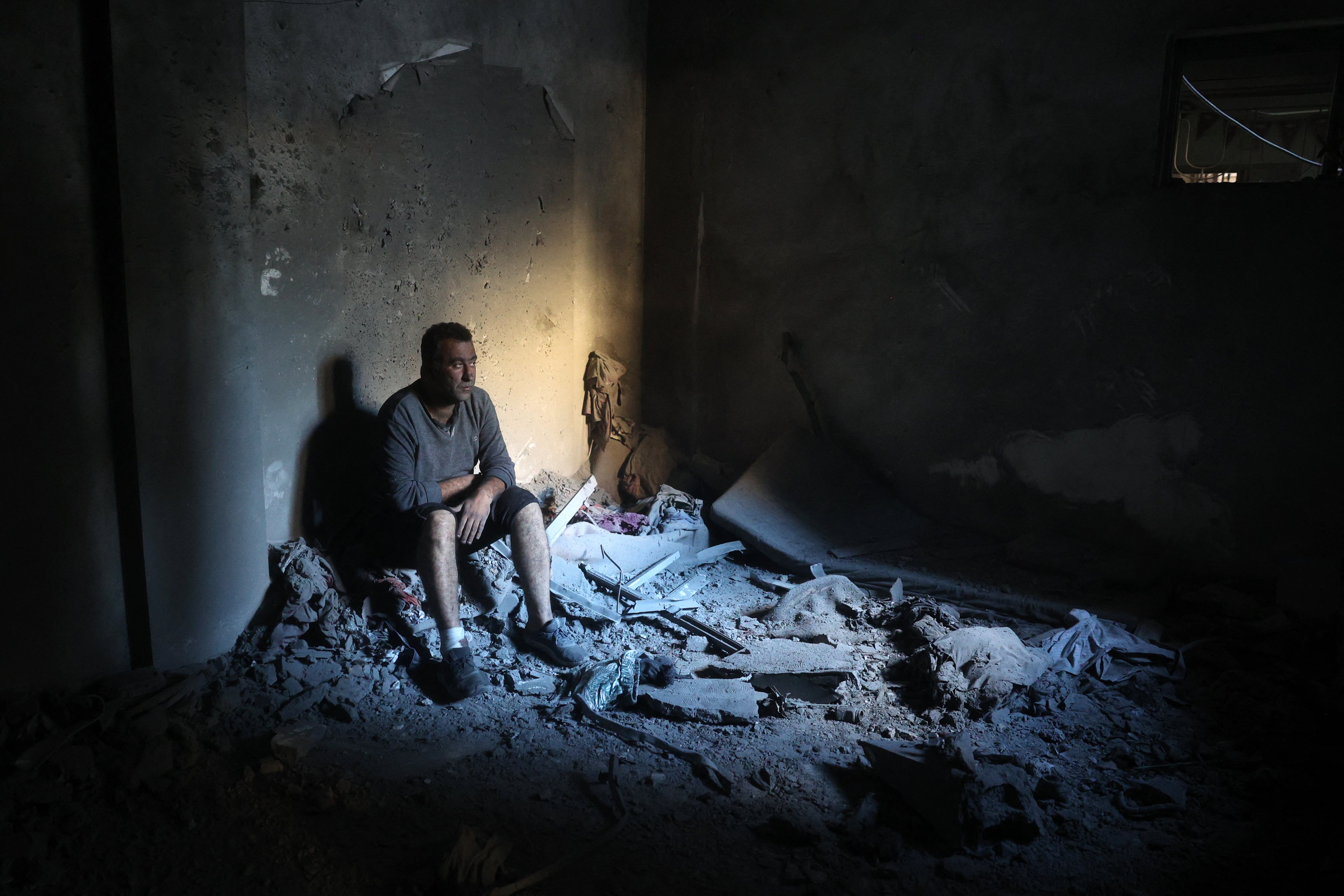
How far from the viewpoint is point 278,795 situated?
8.94 feet

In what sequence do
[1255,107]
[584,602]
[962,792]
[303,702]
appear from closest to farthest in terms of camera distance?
[962,792], [303,702], [584,602], [1255,107]

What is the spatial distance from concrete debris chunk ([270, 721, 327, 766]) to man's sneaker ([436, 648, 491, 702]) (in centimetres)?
47

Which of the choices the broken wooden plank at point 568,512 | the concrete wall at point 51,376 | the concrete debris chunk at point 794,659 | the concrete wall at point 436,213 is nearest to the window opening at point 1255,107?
the concrete debris chunk at point 794,659

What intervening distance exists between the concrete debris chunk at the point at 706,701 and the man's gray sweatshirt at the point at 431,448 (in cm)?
125

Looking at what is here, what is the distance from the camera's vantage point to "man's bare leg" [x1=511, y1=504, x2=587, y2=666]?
3820 mm

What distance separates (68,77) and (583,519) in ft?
10.3

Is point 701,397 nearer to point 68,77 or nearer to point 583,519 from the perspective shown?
point 583,519

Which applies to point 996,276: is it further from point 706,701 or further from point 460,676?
point 460,676

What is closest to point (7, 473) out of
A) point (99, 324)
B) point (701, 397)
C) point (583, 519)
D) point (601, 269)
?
point (99, 324)

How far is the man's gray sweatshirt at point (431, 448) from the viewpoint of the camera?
3756 mm

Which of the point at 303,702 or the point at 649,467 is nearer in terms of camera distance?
the point at 303,702

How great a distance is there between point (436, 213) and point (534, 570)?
1.91 m

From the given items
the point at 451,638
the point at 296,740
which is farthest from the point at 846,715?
the point at 296,740

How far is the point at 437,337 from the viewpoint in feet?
12.7
